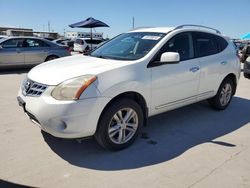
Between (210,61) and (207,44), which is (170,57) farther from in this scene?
(207,44)

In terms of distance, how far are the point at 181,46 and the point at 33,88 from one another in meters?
2.45

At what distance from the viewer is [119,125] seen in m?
3.51

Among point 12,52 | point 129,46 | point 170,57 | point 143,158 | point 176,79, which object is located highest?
point 129,46

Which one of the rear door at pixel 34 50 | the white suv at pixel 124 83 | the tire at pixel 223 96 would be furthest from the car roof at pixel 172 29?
the rear door at pixel 34 50

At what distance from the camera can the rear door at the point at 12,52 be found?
986 cm

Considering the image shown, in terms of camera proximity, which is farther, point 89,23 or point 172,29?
point 89,23

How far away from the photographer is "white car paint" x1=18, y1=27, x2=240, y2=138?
9.99 feet

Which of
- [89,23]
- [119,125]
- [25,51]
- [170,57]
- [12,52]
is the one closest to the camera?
[119,125]

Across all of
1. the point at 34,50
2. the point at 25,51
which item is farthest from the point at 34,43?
the point at 25,51

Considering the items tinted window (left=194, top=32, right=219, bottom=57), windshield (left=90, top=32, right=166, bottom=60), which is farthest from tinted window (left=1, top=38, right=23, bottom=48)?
tinted window (left=194, top=32, right=219, bottom=57)

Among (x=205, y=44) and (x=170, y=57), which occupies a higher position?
(x=205, y=44)

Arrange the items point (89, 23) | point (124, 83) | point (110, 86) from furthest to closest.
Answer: point (89, 23) < point (124, 83) < point (110, 86)

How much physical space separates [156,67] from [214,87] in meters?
1.79

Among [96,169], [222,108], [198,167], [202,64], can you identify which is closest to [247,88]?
[222,108]
